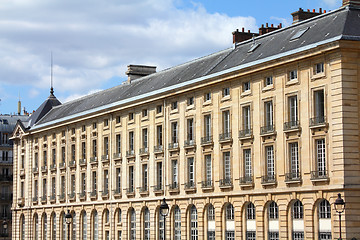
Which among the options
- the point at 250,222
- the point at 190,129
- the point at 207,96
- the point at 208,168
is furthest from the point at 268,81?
the point at 190,129

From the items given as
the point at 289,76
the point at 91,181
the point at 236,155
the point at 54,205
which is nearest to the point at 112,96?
the point at 91,181

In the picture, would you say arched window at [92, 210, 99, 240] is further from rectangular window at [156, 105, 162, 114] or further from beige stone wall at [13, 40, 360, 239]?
A: rectangular window at [156, 105, 162, 114]

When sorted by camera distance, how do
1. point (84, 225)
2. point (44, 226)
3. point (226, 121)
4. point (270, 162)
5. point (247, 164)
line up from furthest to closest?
point (44, 226)
point (84, 225)
point (226, 121)
point (247, 164)
point (270, 162)

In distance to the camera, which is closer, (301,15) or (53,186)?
(301,15)

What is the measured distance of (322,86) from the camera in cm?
5478

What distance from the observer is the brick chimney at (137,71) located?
89.4 m

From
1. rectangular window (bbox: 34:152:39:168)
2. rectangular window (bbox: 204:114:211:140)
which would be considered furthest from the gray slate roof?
rectangular window (bbox: 34:152:39:168)

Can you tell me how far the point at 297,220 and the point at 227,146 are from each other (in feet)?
32.4

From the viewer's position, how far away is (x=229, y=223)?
6344 centimetres

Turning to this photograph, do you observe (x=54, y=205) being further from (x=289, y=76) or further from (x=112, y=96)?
(x=289, y=76)

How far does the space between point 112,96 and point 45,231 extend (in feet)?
64.3

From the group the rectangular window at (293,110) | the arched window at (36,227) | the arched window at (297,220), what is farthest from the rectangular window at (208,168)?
the arched window at (36,227)

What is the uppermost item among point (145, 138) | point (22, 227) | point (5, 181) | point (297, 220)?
point (145, 138)

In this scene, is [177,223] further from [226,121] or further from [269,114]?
[269,114]
